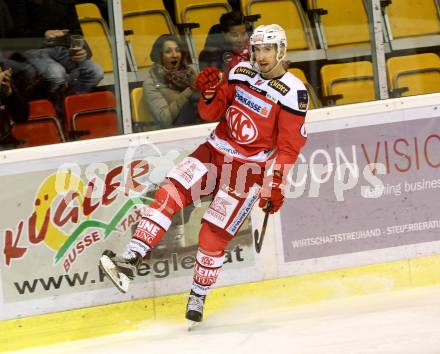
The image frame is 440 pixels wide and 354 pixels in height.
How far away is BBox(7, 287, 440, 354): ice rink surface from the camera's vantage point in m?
5.36

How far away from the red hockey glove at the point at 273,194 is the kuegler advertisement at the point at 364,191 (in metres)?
0.79

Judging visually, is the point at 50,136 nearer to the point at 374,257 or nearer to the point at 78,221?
the point at 78,221

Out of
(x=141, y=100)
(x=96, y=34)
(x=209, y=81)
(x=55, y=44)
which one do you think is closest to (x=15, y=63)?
(x=55, y=44)

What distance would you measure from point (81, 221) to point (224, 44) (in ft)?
4.52

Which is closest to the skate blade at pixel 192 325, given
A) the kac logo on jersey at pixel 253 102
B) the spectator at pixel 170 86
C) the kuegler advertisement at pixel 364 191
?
the kuegler advertisement at pixel 364 191

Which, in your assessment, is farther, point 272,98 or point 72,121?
point 72,121

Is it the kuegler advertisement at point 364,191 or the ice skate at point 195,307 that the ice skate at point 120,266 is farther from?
the kuegler advertisement at point 364,191

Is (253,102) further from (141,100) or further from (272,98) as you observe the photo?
(141,100)

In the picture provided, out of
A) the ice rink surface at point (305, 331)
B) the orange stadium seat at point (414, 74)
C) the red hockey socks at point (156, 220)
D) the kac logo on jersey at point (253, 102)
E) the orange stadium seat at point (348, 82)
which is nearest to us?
the ice rink surface at point (305, 331)

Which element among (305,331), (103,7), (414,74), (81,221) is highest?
(103,7)

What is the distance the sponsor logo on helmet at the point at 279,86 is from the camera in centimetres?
585

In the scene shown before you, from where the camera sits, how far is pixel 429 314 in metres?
5.94

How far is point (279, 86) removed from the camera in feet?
19.2

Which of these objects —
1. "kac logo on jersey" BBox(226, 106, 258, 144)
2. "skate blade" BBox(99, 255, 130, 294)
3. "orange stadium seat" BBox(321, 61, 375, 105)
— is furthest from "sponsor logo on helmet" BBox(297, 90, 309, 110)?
"skate blade" BBox(99, 255, 130, 294)
